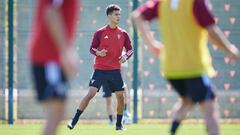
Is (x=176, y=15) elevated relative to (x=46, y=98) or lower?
elevated

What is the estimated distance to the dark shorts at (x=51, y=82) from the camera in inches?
243

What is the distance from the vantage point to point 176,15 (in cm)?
784

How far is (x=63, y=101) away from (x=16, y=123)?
11.2 m

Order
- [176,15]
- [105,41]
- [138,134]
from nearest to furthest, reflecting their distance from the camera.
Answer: [176,15] < [138,134] < [105,41]

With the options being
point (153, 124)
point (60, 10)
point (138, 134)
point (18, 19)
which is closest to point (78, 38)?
point (18, 19)

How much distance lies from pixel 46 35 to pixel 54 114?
1.89 ft

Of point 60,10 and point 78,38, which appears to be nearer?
point 60,10

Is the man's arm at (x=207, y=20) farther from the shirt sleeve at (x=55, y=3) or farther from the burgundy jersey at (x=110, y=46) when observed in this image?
the burgundy jersey at (x=110, y=46)

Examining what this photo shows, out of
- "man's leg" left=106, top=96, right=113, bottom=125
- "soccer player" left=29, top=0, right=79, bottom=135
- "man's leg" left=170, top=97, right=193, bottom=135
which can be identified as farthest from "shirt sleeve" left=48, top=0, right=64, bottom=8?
"man's leg" left=106, top=96, right=113, bottom=125

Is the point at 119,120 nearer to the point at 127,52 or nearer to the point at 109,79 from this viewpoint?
the point at 109,79

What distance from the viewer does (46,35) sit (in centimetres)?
622

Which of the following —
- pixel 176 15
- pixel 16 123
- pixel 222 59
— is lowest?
pixel 16 123

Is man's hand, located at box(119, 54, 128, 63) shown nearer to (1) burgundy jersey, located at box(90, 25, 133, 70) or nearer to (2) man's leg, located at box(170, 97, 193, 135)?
(1) burgundy jersey, located at box(90, 25, 133, 70)

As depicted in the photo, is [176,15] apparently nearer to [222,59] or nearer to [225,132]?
[225,132]
